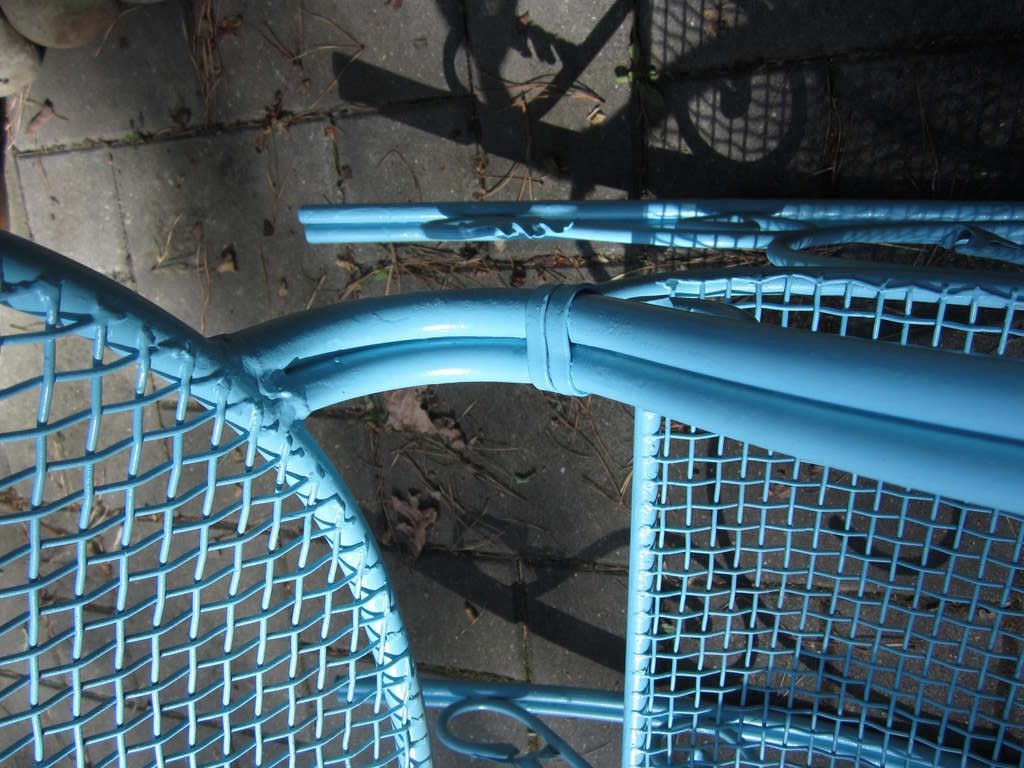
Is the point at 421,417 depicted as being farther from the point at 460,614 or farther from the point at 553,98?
the point at 553,98

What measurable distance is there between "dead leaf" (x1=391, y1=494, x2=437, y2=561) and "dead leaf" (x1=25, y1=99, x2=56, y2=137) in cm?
171

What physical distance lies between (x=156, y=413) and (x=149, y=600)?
5.99 ft

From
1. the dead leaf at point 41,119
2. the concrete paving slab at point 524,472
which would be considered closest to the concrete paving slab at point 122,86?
the dead leaf at point 41,119

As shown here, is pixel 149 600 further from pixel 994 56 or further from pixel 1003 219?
pixel 994 56

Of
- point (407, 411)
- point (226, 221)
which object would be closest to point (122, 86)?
point (226, 221)

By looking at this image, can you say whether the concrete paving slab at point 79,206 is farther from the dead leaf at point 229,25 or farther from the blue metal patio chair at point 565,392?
the blue metal patio chair at point 565,392

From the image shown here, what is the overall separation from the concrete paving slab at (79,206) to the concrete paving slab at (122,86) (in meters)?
0.07

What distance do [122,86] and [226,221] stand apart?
1.78 ft

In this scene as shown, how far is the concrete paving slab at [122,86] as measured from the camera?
7.39ft

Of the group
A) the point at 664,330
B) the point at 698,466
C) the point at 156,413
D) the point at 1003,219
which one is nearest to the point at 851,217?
the point at 1003,219

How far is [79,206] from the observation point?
243 centimetres

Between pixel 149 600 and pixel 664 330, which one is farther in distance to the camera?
pixel 149 600

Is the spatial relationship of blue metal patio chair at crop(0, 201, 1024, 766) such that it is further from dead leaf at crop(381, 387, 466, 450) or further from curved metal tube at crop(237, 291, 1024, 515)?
dead leaf at crop(381, 387, 466, 450)

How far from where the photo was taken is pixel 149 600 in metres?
0.85
